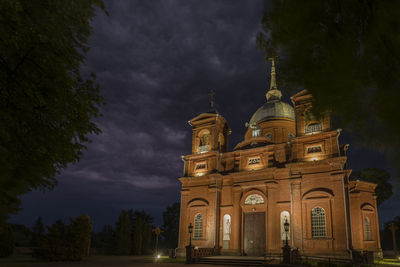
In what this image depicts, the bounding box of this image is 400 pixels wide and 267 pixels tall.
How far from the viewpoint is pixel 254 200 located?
27656 mm

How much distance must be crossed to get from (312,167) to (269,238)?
6917 mm

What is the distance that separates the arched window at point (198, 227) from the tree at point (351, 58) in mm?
25360

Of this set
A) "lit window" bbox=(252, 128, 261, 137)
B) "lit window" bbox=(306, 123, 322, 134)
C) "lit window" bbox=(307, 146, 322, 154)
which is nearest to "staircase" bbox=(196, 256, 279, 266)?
"lit window" bbox=(307, 146, 322, 154)

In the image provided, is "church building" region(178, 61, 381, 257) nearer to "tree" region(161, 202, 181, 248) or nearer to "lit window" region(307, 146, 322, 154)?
"lit window" region(307, 146, 322, 154)

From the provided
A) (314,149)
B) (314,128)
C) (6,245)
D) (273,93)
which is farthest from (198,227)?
(273,93)

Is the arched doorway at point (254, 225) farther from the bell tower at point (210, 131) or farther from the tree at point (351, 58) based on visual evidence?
the tree at point (351, 58)

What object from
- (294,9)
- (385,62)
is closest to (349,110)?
(385,62)

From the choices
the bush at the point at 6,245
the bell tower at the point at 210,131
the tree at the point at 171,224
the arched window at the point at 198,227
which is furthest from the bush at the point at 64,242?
the tree at the point at 171,224

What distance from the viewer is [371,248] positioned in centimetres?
2720

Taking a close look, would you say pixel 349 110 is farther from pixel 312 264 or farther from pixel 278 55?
pixel 312 264

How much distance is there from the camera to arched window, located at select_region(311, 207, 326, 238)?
24.0m

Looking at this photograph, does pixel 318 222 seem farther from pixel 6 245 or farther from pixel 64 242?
pixel 6 245

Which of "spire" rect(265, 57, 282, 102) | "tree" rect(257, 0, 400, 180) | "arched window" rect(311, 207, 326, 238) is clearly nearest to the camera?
"tree" rect(257, 0, 400, 180)

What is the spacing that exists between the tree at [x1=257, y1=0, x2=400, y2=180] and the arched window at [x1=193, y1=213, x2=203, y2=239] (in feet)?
83.2
